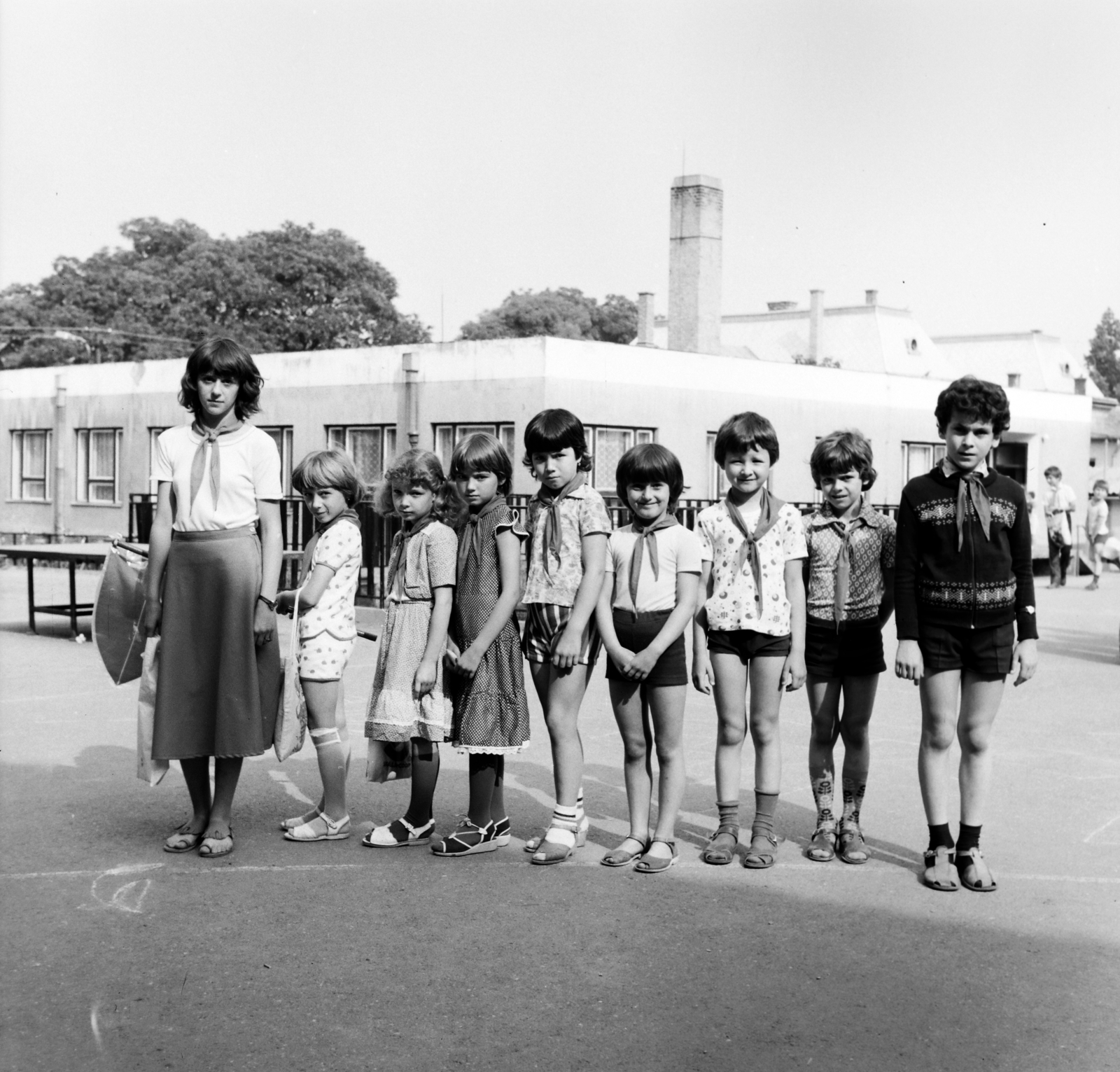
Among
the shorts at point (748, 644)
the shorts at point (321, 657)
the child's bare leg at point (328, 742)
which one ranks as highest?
the shorts at point (748, 644)

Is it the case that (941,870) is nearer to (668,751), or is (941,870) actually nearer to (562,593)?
(668,751)

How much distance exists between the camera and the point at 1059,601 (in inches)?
756

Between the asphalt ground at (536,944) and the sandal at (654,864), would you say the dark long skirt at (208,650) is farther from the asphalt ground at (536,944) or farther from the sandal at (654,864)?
the sandal at (654,864)

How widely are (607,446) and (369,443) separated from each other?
4742 millimetres

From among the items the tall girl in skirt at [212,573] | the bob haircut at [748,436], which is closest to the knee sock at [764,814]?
the bob haircut at [748,436]

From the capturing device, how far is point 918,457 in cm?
3066

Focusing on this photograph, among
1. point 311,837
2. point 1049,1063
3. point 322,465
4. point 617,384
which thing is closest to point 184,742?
point 311,837

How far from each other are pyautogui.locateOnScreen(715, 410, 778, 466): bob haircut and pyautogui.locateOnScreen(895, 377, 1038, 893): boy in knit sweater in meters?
0.58

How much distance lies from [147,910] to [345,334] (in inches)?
2381

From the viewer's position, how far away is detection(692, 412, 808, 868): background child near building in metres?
5.61

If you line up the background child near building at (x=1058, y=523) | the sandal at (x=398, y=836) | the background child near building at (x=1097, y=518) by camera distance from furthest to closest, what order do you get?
the background child near building at (x=1058, y=523), the background child near building at (x=1097, y=518), the sandal at (x=398, y=836)

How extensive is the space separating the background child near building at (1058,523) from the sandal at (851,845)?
57.9 feet

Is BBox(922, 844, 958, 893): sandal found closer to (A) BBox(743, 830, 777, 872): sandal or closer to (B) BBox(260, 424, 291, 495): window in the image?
(A) BBox(743, 830, 777, 872): sandal

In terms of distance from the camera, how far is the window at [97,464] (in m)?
30.4
